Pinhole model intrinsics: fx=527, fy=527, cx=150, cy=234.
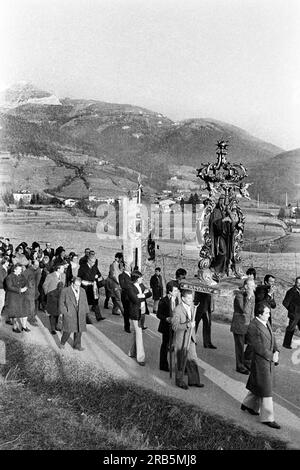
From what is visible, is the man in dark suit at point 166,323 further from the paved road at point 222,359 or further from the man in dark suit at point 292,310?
the man in dark suit at point 292,310

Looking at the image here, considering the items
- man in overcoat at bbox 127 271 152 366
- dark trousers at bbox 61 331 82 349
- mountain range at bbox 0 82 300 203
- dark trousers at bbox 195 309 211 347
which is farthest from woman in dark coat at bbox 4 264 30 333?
mountain range at bbox 0 82 300 203

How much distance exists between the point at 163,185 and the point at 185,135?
4.11 m

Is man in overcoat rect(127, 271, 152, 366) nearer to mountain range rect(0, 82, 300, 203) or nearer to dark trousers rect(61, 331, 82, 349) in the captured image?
dark trousers rect(61, 331, 82, 349)

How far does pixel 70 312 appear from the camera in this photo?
933 centimetres

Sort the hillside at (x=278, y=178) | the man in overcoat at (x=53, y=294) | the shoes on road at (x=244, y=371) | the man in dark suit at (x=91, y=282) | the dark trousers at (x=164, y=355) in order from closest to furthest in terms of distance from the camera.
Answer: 1. the shoes on road at (x=244, y=371)
2. the dark trousers at (x=164, y=355)
3. the man in overcoat at (x=53, y=294)
4. the man in dark suit at (x=91, y=282)
5. the hillside at (x=278, y=178)

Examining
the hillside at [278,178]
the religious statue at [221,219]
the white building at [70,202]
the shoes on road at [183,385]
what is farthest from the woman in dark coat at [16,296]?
the white building at [70,202]

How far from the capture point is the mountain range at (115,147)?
27.3 m

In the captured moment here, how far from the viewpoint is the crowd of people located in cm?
686

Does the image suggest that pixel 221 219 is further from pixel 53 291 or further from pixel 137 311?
pixel 137 311

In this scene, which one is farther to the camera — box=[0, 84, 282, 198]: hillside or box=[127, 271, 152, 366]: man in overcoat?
box=[0, 84, 282, 198]: hillside

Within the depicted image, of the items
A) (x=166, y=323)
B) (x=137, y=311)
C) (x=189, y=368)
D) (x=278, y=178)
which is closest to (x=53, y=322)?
(x=137, y=311)

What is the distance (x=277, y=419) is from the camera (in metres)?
6.84
